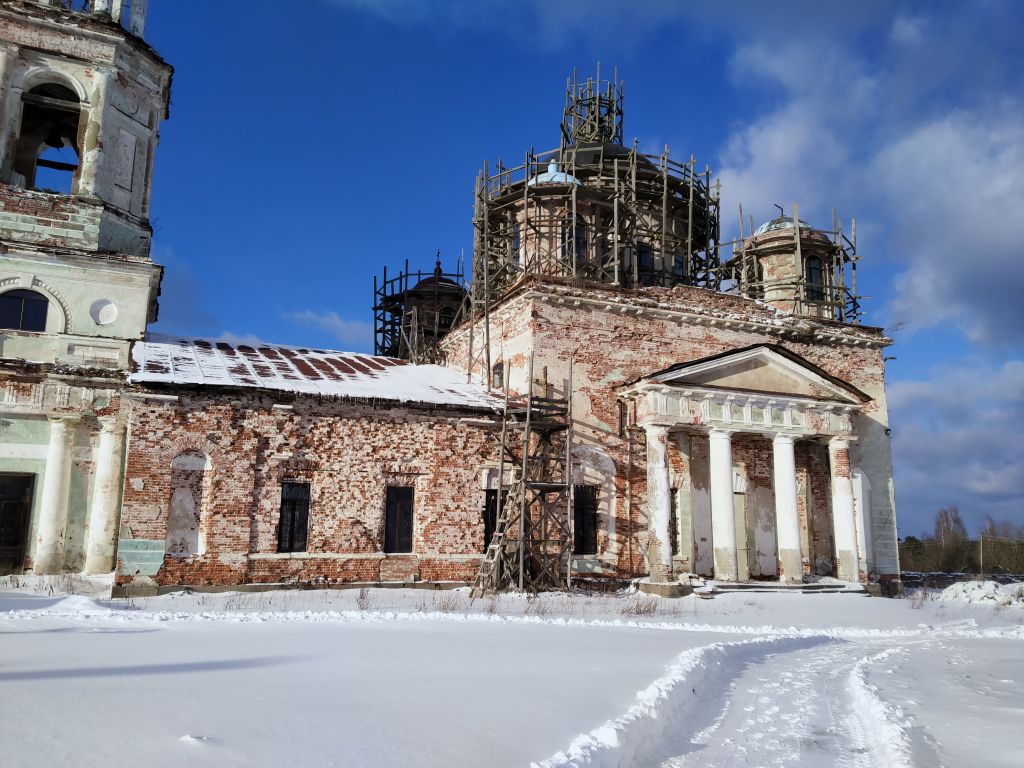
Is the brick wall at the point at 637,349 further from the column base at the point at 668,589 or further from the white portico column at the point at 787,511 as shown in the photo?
the white portico column at the point at 787,511

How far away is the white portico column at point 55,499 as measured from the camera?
16.3m

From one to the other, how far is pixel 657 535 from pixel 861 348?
10.2 meters

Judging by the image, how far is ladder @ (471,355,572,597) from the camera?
57.3 feet

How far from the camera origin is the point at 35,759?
146 inches

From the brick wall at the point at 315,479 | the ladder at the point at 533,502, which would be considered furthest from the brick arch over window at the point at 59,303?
the ladder at the point at 533,502

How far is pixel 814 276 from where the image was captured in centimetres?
2686

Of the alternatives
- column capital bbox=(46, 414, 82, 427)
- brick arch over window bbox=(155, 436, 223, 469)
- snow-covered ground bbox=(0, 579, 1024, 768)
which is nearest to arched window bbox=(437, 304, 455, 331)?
brick arch over window bbox=(155, 436, 223, 469)

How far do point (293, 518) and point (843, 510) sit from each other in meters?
13.7

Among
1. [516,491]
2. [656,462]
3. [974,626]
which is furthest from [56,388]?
[974,626]

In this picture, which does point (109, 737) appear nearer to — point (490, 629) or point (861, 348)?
point (490, 629)

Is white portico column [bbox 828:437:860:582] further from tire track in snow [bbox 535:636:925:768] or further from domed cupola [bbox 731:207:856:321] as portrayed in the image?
tire track in snow [bbox 535:636:925:768]

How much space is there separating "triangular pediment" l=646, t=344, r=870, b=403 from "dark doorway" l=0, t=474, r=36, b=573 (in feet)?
44.9

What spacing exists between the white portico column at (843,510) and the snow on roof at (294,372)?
9031 mm

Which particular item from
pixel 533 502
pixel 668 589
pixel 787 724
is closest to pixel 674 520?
pixel 668 589
